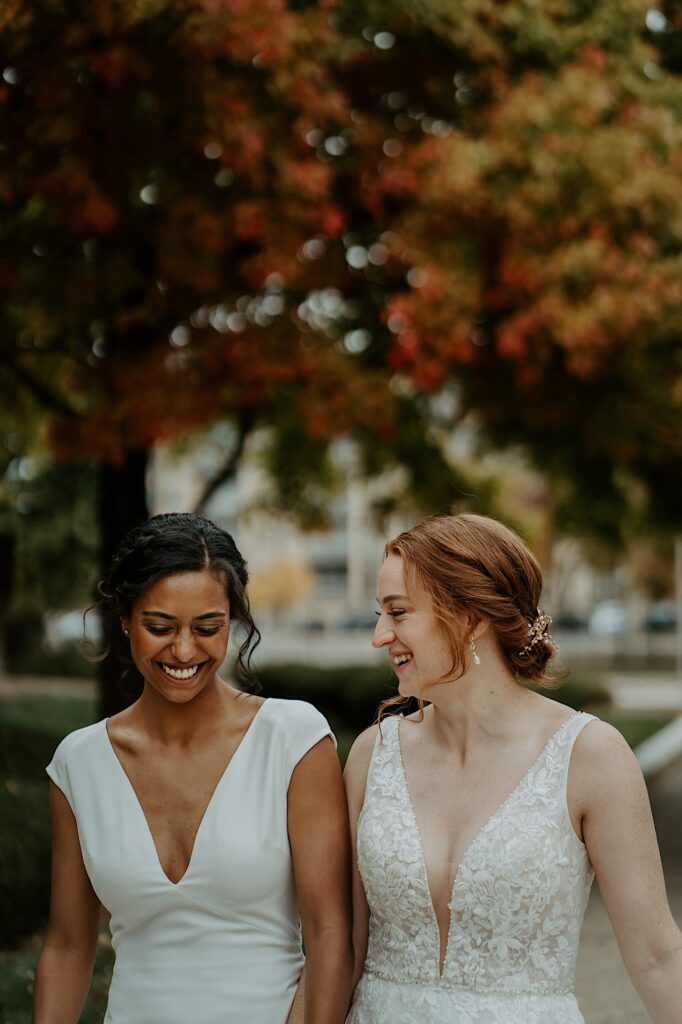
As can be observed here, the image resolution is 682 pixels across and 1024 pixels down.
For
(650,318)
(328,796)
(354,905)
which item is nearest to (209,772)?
(328,796)

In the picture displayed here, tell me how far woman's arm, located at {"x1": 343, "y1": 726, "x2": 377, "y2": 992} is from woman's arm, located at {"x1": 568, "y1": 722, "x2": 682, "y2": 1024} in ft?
1.74

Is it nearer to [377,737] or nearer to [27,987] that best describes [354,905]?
[377,737]

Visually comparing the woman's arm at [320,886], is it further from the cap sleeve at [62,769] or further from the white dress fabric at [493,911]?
the cap sleeve at [62,769]

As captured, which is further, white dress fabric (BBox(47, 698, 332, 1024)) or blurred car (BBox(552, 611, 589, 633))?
blurred car (BBox(552, 611, 589, 633))

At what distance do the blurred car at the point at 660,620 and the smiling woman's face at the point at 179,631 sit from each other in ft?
181

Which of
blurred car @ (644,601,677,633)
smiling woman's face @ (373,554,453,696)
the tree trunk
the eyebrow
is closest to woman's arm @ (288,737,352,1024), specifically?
smiling woman's face @ (373,554,453,696)

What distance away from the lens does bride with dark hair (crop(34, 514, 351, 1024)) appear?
107 inches

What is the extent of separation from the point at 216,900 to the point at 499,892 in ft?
1.96

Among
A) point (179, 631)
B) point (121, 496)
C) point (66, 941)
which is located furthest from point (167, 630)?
point (121, 496)

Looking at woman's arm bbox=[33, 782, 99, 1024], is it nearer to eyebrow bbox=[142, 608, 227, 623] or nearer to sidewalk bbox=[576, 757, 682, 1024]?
eyebrow bbox=[142, 608, 227, 623]

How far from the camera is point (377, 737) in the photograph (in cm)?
307

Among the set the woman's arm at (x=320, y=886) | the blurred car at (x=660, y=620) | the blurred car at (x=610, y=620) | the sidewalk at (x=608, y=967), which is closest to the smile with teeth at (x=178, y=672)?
the woman's arm at (x=320, y=886)

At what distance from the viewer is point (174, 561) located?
9.07 feet

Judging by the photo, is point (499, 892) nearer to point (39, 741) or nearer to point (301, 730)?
point (301, 730)
